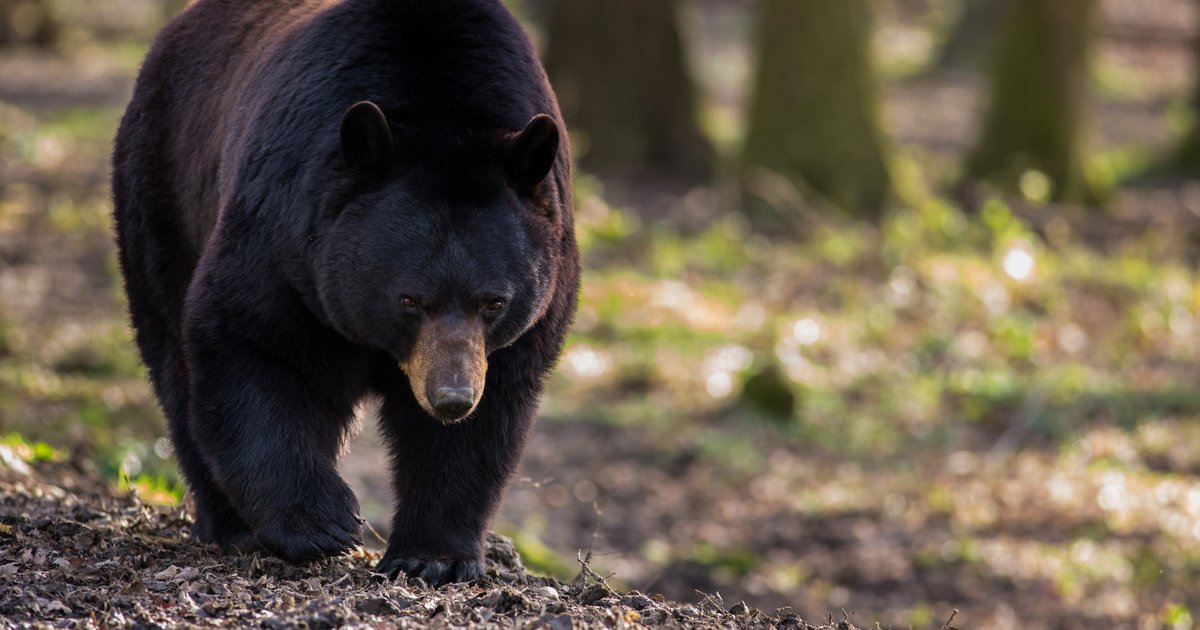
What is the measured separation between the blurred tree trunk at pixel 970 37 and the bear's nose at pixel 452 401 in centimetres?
2625

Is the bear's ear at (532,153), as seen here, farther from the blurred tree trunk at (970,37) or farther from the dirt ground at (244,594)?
the blurred tree trunk at (970,37)

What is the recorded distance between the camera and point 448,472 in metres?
4.71

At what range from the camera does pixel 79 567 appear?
443 centimetres

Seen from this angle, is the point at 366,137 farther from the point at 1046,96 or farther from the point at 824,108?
the point at 1046,96

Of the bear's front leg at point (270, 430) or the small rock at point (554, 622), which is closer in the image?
the small rock at point (554, 622)

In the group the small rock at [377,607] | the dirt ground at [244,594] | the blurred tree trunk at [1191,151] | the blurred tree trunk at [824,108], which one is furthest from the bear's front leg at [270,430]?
the blurred tree trunk at [1191,151]

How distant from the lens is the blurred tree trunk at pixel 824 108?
14.5m

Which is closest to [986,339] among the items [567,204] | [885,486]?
[885,486]

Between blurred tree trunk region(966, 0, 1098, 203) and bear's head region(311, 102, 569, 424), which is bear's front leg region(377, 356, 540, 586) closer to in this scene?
bear's head region(311, 102, 569, 424)

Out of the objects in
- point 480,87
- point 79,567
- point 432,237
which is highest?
point 480,87

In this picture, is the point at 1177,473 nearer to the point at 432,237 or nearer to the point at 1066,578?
the point at 1066,578

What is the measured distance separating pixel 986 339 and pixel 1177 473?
2.41 metres

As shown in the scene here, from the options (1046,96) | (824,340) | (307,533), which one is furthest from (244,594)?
(1046,96)

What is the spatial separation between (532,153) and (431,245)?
41 cm
